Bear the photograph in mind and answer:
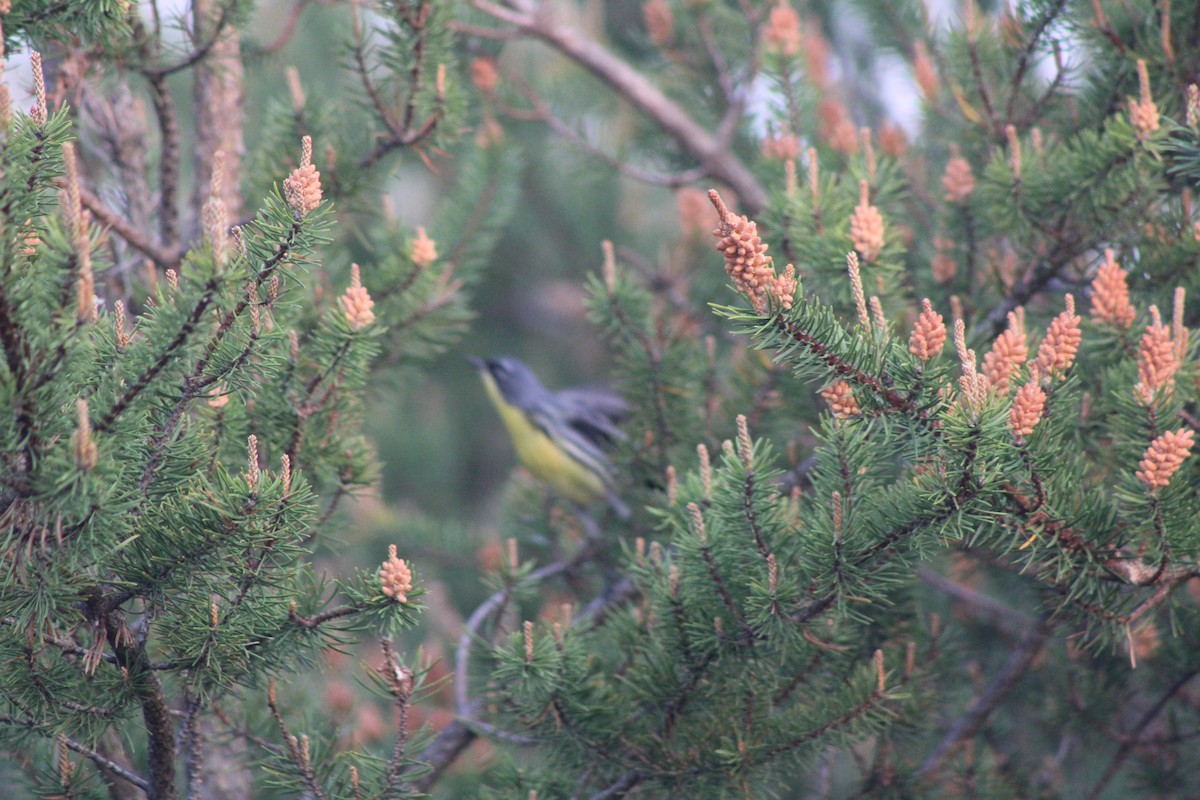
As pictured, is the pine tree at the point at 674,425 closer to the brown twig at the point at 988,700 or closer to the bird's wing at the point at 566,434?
the brown twig at the point at 988,700

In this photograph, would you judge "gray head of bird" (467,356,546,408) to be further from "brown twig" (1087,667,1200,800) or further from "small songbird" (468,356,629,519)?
"brown twig" (1087,667,1200,800)

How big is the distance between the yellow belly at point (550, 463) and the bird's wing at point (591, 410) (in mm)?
125

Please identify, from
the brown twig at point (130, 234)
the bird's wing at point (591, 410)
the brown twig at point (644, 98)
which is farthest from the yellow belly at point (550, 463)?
the brown twig at point (130, 234)

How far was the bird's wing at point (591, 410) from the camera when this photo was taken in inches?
145

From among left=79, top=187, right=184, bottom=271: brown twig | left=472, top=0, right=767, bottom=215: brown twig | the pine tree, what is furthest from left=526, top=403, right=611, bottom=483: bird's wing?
left=79, top=187, right=184, bottom=271: brown twig

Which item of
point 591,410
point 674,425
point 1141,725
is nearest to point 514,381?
point 591,410

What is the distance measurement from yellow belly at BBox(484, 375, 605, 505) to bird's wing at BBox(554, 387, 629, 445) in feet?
0.41

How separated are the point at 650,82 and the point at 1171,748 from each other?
9.04 ft

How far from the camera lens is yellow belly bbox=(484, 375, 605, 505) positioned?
3488mm

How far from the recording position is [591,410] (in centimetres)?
381

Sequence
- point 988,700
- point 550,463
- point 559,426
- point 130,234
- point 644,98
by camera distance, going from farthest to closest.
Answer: point 559,426, point 550,463, point 644,98, point 988,700, point 130,234

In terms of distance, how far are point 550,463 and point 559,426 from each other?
200 mm

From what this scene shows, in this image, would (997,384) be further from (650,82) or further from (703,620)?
(650,82)

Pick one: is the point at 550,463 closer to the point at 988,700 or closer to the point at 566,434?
the point at 566,434
